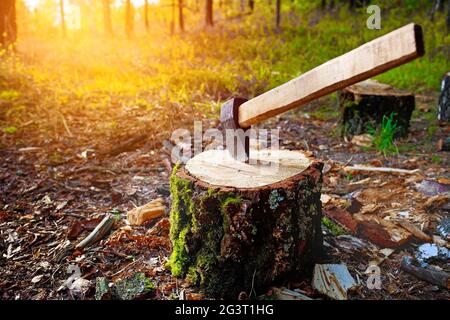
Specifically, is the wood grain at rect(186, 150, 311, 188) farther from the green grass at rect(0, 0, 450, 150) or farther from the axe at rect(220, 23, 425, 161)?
the green grass at rect(0, 0, 450, 150)

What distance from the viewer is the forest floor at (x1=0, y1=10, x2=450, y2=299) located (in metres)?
2.51

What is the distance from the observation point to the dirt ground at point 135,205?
7.92ft

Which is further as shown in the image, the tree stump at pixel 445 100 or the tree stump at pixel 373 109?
the tree stump at pixel 445 100

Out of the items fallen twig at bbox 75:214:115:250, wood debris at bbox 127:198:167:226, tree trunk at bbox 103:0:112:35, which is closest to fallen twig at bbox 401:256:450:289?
wood debris at bbox 127:198:167:226

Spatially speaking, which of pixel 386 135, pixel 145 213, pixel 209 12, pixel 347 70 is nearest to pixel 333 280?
pixel 347 70

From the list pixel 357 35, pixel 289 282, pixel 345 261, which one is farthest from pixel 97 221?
pixel 357 35

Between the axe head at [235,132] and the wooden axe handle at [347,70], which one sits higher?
the wooden axe handle at [347,70]

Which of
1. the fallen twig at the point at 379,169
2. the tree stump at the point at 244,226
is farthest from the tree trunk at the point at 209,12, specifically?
the tree stump at the point at 244,226

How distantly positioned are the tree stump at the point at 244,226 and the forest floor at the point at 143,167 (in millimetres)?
154

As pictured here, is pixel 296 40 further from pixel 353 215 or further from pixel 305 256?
pixel 305 256

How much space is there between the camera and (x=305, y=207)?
227 cm

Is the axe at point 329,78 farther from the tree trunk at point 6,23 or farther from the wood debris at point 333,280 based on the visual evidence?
the tree trunk at point 6,23

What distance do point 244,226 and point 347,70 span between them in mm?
1017

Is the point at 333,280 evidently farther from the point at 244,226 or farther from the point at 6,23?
the point at 6,23
